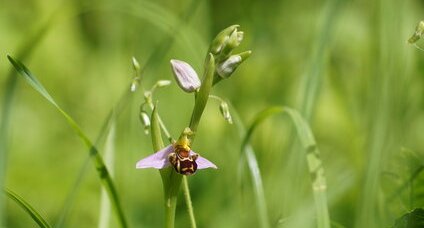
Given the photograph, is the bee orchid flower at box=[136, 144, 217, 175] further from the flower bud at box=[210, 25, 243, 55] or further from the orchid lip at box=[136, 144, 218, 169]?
the flower bud at box=[210, 25, 243, 55]

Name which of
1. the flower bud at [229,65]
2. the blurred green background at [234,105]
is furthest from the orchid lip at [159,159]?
the blurred green background at [234,105]

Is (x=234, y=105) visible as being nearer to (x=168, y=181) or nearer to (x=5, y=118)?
(x=5, y=118)

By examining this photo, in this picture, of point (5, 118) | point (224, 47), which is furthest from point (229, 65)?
point (5, 118)

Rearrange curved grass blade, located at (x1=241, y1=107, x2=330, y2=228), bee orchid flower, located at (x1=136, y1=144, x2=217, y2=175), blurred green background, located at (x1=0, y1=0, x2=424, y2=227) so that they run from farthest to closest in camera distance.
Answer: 1. blurred green background, located at (x1=0, y1=0, x2=424, y2=227)
2. curved grass blade, located at (x1=241, y1=107, x2=330, y2=228)
3. bee orchid flower, located at (x1=136, y1=144, x2=217, y2=175)

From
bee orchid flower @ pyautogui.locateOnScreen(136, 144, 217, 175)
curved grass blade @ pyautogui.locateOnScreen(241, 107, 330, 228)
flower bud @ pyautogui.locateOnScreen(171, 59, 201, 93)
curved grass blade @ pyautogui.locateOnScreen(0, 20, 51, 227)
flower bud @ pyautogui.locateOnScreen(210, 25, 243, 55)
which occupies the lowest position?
curved grass blade @ pyautogui.locateOnScreen(241, 107, 330, 228)

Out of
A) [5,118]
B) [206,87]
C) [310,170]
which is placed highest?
[5,118]

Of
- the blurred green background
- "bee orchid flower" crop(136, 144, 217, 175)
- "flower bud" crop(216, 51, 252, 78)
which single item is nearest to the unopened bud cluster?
"flower bud" crop(216, 51, 252, 78)

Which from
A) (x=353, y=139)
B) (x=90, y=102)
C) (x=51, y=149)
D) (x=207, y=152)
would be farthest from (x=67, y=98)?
(x=353, y=139)
